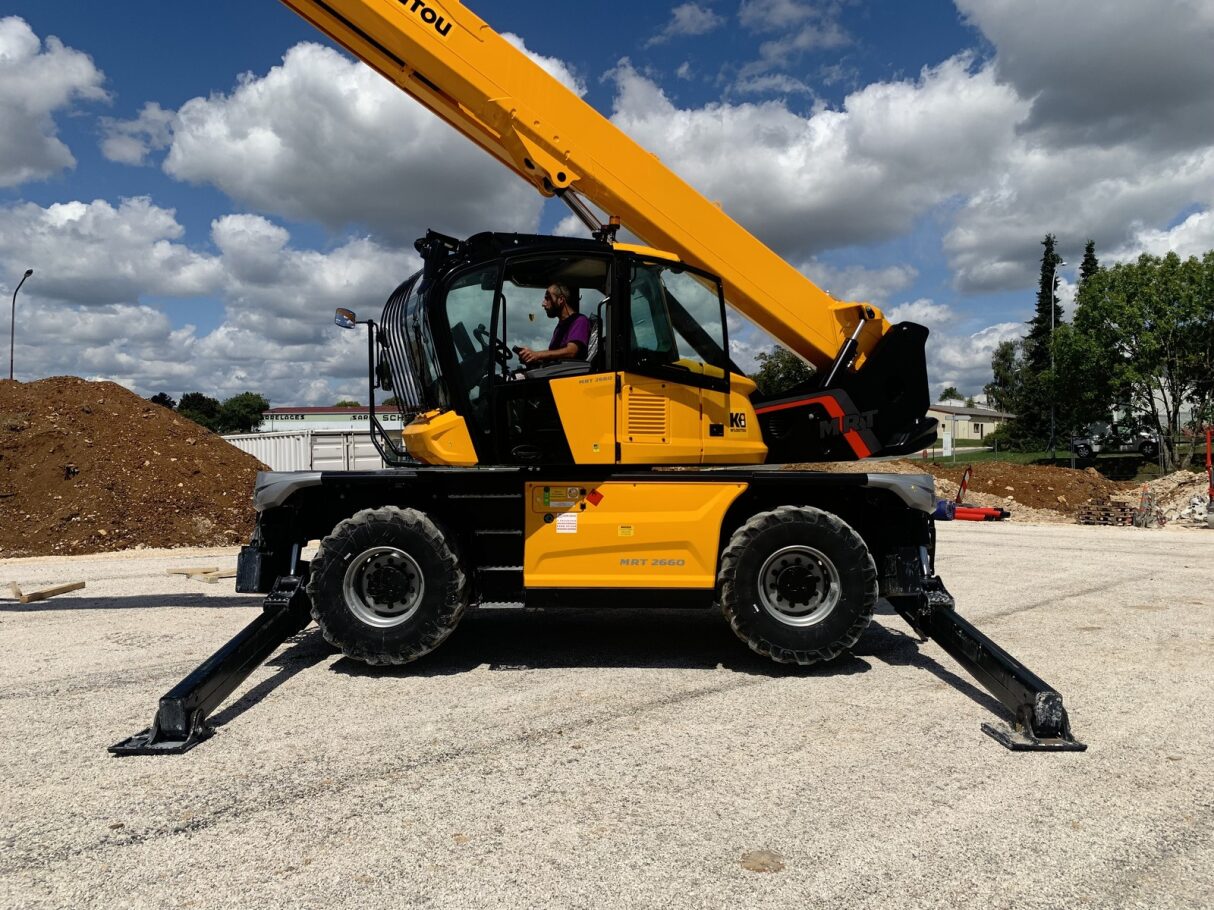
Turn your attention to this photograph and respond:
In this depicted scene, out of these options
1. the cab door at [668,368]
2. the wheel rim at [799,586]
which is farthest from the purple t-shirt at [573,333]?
the wheel rim at [799,586]

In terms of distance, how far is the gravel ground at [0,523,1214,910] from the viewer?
2.80 metres

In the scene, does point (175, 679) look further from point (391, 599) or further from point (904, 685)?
point (904, 685)

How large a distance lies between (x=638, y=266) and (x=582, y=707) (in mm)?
2964

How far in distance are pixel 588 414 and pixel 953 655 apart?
2.81 m

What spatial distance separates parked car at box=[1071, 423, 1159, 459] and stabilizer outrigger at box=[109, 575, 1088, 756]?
1684 inches

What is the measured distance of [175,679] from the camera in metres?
→ 5.26

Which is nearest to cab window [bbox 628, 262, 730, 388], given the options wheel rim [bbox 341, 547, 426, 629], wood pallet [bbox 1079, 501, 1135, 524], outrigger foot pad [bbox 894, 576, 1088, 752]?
wheel rim [bbox 341, 547, 426, 629]

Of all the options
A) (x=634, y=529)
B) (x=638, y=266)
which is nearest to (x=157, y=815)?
(x=634, y=529)

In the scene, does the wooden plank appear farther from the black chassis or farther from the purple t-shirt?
the purple t-shirt

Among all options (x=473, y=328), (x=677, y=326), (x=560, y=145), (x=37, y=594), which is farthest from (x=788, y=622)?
(x=37, y=594)

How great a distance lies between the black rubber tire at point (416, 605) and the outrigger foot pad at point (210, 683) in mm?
322

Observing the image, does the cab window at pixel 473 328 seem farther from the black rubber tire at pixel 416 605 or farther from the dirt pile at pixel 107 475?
the dirt pile at pixel 107 475

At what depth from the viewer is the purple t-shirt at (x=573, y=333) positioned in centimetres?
544

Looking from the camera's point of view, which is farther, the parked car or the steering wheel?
the parked car
